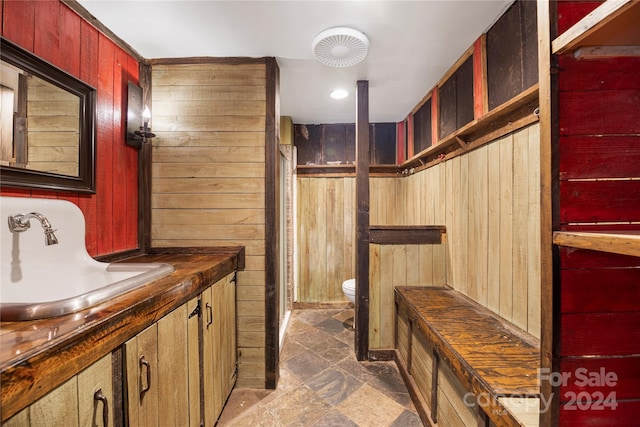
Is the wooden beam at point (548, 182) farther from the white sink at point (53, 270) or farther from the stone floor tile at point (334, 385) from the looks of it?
the stone floor tile at point (334, 385)

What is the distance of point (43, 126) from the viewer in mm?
1245

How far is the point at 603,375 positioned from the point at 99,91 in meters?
2.52

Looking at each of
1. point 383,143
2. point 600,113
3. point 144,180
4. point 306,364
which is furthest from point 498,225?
point 144,180

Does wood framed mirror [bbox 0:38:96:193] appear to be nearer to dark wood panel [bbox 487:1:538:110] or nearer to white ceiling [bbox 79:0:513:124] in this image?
white ceiling [bbox 79:0:513:124]

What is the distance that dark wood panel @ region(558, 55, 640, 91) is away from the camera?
25.0 inches

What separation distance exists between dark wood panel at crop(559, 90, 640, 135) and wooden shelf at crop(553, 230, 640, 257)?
0.25 metres

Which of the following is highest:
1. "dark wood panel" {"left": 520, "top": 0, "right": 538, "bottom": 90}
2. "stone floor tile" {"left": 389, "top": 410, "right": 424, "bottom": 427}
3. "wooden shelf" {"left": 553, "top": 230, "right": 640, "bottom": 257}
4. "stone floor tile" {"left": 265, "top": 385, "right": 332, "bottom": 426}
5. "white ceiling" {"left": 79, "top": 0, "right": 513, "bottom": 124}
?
"white ceiling" {"left": 79, "top": 0, "right": 513, "bottom": 124}

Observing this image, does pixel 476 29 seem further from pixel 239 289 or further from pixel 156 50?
pixel 239 289

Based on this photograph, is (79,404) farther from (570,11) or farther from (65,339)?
(570,11)

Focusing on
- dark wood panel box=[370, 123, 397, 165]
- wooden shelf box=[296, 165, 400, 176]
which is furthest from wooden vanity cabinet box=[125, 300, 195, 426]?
dark wood panel box=[370, 123, 397, 165]

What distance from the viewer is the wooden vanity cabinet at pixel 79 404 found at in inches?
23.3

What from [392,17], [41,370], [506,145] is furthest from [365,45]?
[41,370]

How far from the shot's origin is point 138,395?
93cm

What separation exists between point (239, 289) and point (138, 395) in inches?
42.4
